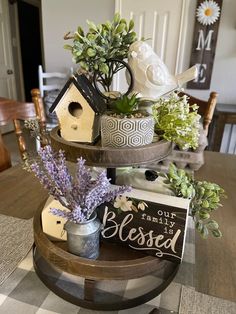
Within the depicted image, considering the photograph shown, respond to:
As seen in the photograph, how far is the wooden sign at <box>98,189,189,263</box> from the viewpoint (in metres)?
0.56

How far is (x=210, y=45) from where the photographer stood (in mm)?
2711

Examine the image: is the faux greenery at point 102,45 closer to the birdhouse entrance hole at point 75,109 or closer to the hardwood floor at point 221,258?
the birdhouse entrance hole at point 75,109

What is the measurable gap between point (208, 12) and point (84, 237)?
2.82 metres

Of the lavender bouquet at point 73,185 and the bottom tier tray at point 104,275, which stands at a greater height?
the lavender bouquet at point 73,185

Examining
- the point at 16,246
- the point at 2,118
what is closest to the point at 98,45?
the point at 16,246

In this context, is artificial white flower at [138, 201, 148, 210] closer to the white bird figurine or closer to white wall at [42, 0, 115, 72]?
the white bird figurine

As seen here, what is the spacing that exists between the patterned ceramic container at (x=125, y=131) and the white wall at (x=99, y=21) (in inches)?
102

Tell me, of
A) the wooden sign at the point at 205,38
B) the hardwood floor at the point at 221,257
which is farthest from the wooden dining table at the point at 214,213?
the wooden sign at the point at 205,38

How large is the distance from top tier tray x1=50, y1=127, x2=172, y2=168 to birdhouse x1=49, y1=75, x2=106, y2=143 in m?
0.03

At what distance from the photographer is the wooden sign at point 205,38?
258 cm

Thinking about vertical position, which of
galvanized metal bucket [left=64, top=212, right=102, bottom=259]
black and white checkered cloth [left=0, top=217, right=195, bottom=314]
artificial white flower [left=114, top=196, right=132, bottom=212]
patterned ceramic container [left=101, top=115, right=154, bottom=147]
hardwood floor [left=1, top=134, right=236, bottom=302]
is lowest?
black and white checkered cloth [left=0, top=217, right=195, bottom=314]

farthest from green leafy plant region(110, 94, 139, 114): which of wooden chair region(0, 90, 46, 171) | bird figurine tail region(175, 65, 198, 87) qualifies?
wooden chair region(0, 90, 46, 171)

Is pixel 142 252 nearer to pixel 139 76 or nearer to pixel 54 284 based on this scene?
pixel 54 284

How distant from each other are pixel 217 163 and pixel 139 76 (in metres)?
0.87
